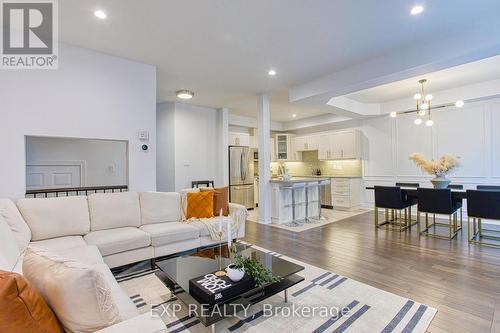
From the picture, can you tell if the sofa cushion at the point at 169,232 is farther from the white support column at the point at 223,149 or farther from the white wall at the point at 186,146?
the white support column at the point at 223,149

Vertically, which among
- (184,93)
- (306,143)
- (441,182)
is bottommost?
(441,182)

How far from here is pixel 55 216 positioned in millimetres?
2775

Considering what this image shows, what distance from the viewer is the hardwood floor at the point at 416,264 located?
2.11 metres

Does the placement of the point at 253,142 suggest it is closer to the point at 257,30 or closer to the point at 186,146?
the point at 186,146

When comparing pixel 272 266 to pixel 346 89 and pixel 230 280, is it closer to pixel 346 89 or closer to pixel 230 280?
pixel 230 280

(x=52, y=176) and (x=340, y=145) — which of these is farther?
(x=340, y=145)

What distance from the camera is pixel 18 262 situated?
2059mm

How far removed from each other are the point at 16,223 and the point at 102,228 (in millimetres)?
818

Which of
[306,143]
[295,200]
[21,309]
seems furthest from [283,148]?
[21,309]

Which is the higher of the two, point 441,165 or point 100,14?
point 100,14

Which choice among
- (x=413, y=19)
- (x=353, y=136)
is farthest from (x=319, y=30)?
(x=353, y=136)

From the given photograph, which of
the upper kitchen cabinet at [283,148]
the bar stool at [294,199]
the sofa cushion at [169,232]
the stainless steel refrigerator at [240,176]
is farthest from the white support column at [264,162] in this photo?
the upper kitchen cabinet at [283,148]

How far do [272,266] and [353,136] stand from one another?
5.76 metres

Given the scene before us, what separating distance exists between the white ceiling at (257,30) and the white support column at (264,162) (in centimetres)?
126
